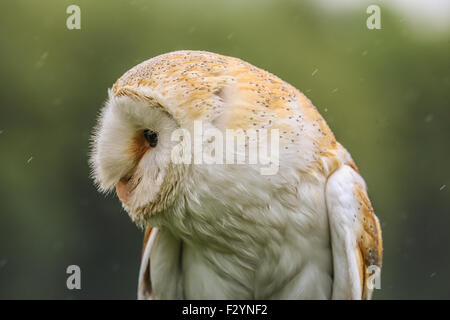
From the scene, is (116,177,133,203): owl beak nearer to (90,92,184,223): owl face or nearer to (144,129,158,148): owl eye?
(90,92,184,223): owl face

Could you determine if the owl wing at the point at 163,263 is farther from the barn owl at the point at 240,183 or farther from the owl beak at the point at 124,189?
the owl beak at the point at 124,189

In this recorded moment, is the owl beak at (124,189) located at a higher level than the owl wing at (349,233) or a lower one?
higher

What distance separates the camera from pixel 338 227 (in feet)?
4.42

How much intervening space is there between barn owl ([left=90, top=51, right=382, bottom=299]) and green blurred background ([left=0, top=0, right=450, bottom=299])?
2.47 meters

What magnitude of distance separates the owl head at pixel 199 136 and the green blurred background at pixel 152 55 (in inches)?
98.6

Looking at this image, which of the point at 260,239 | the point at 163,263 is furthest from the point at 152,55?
the point at 260,239

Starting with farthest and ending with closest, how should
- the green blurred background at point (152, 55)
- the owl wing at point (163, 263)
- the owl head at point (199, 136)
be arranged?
the green blurred background at point (152, 55)
the owl wing at point (163, 263)
the owl head at point (199, 136)

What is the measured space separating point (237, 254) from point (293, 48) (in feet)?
10.8

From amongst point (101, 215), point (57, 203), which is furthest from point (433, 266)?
point (57, 203)

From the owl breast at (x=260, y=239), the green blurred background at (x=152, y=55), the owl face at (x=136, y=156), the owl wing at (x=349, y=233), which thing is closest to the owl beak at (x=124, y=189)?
the owl face at (x=136, y=156)

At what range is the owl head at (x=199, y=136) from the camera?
1.20 meters

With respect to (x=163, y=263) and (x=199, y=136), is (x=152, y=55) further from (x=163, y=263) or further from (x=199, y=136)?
(x=199, y=136)

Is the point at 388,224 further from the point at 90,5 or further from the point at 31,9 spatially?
the point at 31,9

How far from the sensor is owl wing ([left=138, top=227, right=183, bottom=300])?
5.25ft
